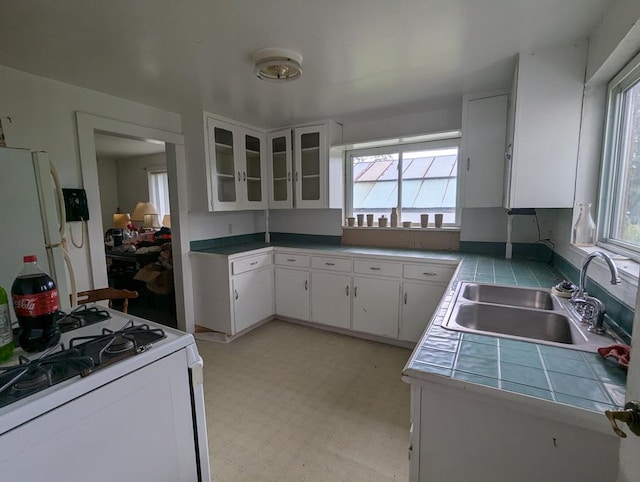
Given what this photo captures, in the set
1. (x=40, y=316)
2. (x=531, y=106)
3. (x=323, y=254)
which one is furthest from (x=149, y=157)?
(x=531, y=106)

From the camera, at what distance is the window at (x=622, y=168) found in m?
1.37

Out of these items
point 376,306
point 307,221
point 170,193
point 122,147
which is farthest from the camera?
point 122,147

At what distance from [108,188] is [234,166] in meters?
4.31

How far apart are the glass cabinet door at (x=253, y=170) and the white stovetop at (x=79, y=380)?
7.88ft

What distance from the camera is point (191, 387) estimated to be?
104cm

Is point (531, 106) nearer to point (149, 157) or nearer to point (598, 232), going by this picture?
point (598, 232)

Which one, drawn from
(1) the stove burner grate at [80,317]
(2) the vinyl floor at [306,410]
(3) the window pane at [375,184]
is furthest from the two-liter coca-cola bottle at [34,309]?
(3) the window pane at [375,184]

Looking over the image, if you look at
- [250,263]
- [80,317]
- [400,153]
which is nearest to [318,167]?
[400,153]

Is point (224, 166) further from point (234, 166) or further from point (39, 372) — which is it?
point (39, 372)

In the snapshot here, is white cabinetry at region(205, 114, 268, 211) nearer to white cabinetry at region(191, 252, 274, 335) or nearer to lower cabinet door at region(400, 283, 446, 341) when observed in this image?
white cabinetry at region(191, 252, 274, 335)

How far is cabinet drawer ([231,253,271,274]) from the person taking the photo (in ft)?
9.55

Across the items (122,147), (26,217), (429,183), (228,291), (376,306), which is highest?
(122,147)

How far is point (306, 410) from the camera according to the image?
6.41 ft

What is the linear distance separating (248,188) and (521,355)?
2953 millimetres
